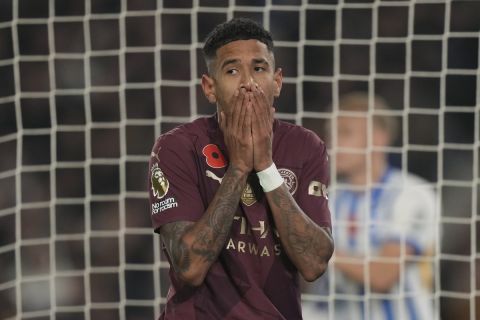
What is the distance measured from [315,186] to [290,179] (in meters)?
0.07

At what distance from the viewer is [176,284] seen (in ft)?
6.73

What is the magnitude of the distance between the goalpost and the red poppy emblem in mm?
1865

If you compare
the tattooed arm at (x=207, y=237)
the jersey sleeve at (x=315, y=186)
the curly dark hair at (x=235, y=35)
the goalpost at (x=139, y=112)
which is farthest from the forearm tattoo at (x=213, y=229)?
the goalpost at (x=139, y=112)

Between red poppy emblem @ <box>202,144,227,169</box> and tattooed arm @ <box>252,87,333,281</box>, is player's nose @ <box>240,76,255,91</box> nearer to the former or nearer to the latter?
tattooed arm @ <box>252,87,333,281</box>


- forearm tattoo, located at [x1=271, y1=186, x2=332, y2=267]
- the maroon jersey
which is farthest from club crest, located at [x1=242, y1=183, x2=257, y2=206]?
forearm tattoo, located at [x1=271, y1=186, x2=332, y2=267]

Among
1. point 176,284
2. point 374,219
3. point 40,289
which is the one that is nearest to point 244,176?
point 176,284

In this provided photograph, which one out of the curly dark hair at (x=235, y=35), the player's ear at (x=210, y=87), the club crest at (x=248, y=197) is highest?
the curly dark hair at (x=235, y=35)

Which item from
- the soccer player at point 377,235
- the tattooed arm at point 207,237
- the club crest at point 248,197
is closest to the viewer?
the tattooed arm at point 207,237

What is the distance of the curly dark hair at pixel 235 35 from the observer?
2102mm

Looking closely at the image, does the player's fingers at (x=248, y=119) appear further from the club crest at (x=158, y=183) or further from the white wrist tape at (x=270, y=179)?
the club crest at (x=158, y=183)

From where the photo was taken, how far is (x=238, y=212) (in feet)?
6.77

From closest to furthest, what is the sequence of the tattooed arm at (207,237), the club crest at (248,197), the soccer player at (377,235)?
the tattooed arm at (207,237)
the club crest at (248,197)
the soccer player at (377,235)

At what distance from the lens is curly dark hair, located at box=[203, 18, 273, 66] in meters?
2.10

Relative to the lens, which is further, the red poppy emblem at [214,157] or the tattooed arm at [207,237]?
the red poppy emblem at [214,157]
